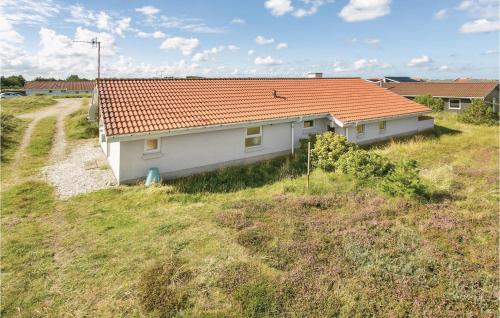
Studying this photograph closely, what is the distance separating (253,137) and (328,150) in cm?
377

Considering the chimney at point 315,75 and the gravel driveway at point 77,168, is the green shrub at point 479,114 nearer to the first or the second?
the chimney at point 315,75

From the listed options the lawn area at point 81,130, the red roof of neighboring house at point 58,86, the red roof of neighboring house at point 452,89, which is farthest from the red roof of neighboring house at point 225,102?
the red roof of neighboring house at point 58,86

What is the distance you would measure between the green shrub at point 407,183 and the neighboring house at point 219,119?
6715mm

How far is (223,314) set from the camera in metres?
5.98

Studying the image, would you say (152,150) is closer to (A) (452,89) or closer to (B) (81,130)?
(B) (81,130)

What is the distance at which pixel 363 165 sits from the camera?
45.5 ft

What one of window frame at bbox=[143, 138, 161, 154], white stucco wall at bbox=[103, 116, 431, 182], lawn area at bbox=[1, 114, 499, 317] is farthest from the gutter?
lawn area at bbox=[1, 114, 499, 317]

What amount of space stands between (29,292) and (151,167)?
7032 millimetres

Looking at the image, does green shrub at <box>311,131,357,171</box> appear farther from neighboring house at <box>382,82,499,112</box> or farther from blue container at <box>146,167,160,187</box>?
neighboring house at <box>382,82,499,112</box>

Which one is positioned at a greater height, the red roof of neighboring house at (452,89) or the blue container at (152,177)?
the red roof of neighboring house at (452,89)

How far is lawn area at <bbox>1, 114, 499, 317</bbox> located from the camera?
6.29m

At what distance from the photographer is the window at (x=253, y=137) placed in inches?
631

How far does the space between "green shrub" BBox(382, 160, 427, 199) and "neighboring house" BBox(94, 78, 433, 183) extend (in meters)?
6.72

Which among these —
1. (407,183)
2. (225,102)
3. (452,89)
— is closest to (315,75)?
(225,102)
